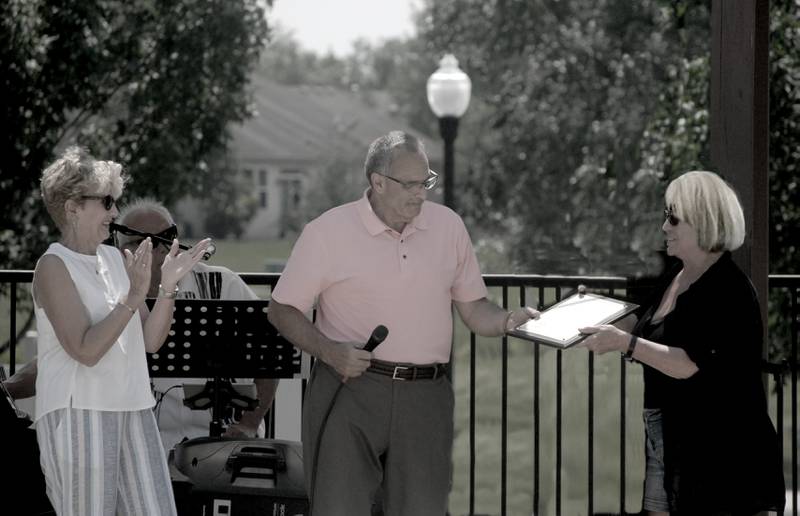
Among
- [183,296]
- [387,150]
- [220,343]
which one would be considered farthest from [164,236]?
[387,150]

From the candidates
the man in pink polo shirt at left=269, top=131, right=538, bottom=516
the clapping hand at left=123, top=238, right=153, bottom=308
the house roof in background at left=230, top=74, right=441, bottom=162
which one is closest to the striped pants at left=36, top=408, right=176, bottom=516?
the clapping hand at left=123, top=238, right=153, bottom=308

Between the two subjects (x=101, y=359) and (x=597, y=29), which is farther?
(x=597, y=29)

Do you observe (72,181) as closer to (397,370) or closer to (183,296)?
(397,370)

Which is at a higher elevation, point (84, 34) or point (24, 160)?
point (84, 34)

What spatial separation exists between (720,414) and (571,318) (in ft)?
1.97

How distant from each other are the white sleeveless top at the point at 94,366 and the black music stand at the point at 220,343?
92cm

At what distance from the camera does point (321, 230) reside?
4.64 metres

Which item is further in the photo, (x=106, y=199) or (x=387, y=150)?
(x=387, y=150)

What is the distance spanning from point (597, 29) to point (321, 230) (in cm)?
1915

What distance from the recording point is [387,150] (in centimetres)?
455

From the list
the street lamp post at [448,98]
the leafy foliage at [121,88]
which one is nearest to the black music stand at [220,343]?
the leafy foliage at [121,88]

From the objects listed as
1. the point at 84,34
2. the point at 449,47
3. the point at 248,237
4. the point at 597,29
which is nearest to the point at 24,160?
the point at 84,34

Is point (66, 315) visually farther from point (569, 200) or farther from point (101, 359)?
point (569, 200)

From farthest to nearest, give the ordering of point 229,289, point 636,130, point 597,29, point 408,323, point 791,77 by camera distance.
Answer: point 597,29 → point 636,130 → point 791,77 → point 229,289 → point 408,323
